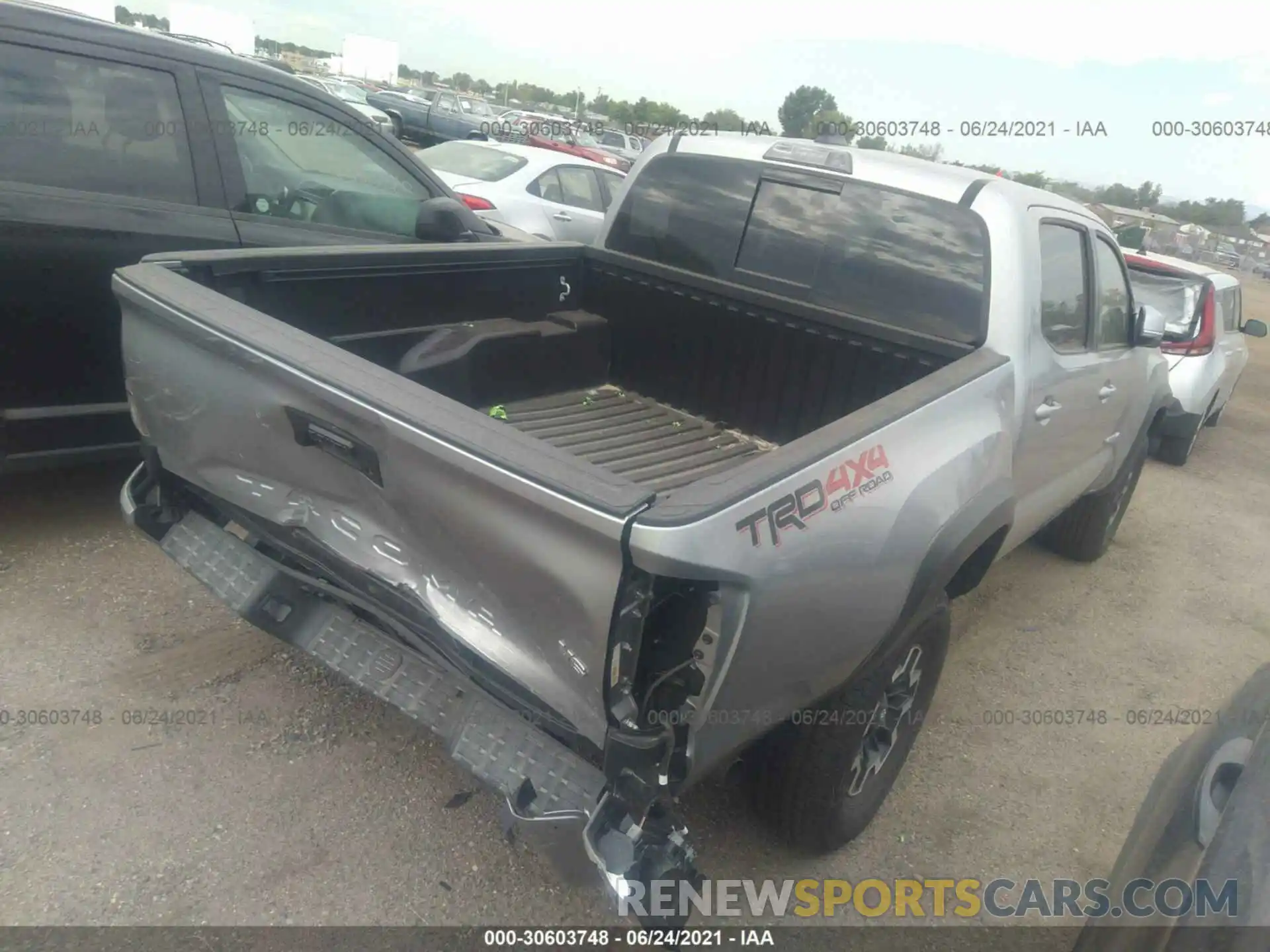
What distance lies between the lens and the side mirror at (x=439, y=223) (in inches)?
175

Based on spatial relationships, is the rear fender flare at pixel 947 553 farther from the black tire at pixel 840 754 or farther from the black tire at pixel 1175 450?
the black tire at pixel 1175 450

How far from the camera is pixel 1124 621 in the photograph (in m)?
4.72

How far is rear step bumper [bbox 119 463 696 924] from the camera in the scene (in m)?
1.85

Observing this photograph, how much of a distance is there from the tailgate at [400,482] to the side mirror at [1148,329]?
3289 mm

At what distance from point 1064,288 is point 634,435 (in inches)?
68.1

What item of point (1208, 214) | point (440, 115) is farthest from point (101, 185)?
point (1208, 214)

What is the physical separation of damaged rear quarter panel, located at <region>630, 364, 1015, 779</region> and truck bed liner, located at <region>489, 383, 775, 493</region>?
105 cm

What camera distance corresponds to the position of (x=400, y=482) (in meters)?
2.02

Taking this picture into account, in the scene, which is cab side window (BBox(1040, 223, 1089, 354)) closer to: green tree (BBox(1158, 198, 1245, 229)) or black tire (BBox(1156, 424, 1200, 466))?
black tire (BBox(1156, 424, 1200, 466))

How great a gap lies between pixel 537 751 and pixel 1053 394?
2.32 meters

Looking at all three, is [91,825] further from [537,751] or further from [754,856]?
[754,856]

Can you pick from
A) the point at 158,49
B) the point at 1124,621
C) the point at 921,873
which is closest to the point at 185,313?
the point at 158,49

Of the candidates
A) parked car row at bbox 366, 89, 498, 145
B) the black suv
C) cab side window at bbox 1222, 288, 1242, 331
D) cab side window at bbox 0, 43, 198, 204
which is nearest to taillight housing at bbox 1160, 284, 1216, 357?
cab side window at bbox 1222, 288, 1242, 331

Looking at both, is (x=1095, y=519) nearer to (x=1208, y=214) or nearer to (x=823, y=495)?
(x=823, y=495)
